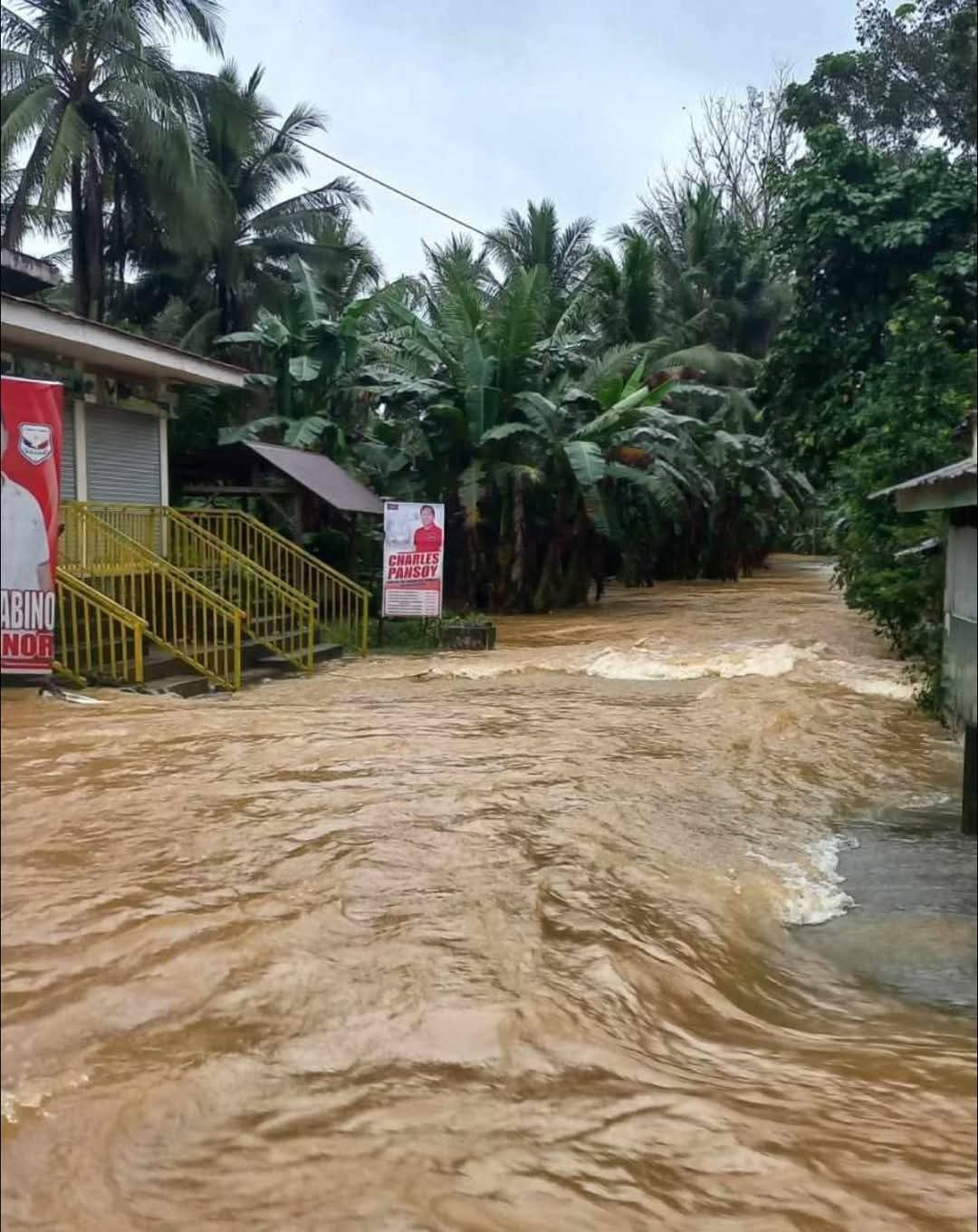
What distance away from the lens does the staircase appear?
9.55m

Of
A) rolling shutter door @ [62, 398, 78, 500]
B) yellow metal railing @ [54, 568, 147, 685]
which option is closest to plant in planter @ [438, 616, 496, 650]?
rolling shutter door @ [62, 398, 78, 500]

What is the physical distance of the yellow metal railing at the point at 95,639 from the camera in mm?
9180

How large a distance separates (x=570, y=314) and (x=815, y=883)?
1838 centimetres

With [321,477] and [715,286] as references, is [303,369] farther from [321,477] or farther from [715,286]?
[715,286]

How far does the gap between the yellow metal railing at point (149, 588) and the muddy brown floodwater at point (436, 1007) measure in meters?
3.20

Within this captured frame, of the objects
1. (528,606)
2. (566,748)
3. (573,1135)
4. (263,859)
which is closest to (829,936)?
(573,1135)

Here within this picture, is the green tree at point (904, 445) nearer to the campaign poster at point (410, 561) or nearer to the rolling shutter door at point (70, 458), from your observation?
the campaign poster at point (410, 561)

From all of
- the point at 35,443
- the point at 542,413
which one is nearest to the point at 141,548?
the point at 35,443

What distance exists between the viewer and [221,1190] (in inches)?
115

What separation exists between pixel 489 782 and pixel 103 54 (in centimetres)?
2204

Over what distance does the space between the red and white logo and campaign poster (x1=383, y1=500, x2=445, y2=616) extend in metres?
12.2

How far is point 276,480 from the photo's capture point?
52.4 feet

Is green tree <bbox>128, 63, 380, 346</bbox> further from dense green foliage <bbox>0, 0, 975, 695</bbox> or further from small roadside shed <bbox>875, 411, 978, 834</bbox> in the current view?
small roadside shed <bbox>875, 411, 978, 834</bbox>

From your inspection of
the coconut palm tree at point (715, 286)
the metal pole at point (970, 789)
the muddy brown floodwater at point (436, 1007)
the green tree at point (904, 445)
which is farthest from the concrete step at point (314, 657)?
the coconut palm tree at point (715, 286)
